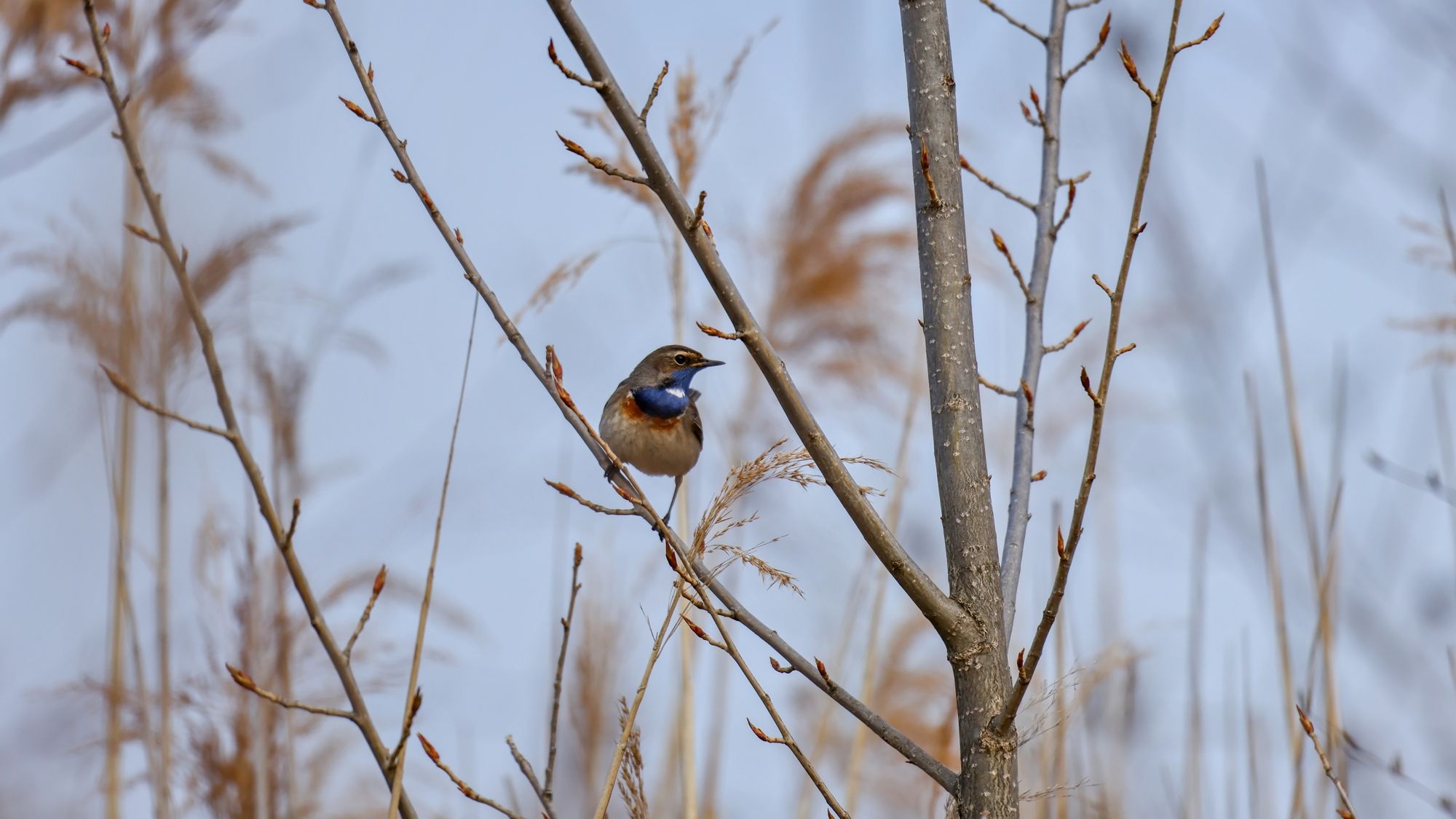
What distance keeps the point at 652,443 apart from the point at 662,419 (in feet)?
0.33

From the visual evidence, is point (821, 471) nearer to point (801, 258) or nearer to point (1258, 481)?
point (1258, 481)

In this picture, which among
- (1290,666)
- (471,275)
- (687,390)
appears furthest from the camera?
(687,390)

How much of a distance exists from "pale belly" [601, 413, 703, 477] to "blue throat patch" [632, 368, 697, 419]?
32 millimetres

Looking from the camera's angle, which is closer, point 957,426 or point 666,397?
point 957,426

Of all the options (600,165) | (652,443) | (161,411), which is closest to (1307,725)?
(600,165)

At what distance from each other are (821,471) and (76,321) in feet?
11.2

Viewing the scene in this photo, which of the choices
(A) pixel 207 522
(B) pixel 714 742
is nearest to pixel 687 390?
(B) pixel 714 742

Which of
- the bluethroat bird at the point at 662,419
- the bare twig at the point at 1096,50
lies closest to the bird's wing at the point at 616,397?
the bluethroat bird at the point at 662,419

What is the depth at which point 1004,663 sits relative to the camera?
5.89ft

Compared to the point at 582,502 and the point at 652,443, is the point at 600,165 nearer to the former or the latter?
the point at 582,502

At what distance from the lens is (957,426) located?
5.99 feet

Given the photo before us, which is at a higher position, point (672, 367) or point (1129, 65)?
point (672, 367)

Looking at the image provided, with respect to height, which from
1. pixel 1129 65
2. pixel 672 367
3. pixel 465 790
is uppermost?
pixel 672 367

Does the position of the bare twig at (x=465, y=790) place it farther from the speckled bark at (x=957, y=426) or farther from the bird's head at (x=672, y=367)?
the bird's head at (x=672, y=367)
